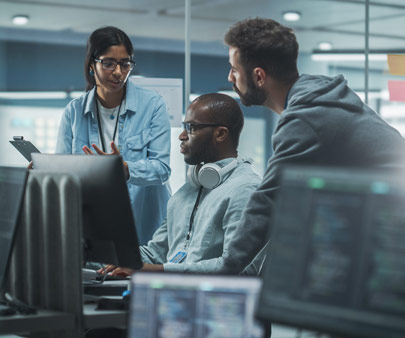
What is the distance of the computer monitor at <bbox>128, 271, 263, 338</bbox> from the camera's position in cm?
114

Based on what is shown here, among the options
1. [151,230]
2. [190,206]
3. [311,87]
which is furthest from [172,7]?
[311,87]

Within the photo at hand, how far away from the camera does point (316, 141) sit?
1.74 m

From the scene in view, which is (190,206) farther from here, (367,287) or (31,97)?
(31,97)

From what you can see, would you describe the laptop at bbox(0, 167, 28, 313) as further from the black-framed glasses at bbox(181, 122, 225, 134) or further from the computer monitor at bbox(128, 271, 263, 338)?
the black-framed glasses at bbox(181, 122, 225, 134)

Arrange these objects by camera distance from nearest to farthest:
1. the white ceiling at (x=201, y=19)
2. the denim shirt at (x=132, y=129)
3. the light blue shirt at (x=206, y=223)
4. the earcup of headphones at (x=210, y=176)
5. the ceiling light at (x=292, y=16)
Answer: the light blue shirt at (x=206, y=223) < the earcup of headphones at (x=210, y=176) < the denim shirt at (x=132, y=129) < the white ceiling at (x=201, y=19) < the ceiling light at (x=292, y=16)

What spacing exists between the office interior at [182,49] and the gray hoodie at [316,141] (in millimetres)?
2087

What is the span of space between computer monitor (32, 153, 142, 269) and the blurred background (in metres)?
2.10

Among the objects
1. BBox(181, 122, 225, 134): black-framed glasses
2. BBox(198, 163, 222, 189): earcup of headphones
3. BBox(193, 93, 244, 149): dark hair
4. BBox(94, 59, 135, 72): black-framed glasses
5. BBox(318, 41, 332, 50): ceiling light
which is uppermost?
BBox(318, 41, 332, 50): ceiling light

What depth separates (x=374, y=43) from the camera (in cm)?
437

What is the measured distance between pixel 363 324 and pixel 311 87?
0.95 meters

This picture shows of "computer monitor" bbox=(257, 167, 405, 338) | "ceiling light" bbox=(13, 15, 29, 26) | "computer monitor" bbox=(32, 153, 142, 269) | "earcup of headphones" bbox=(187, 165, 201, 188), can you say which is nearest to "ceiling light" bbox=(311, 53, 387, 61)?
"ceiling light" bbox=(13, 15, 29, 26)

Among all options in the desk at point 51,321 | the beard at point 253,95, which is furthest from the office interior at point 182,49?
the desk at point 51,321

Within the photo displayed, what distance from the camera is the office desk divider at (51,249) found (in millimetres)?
1578

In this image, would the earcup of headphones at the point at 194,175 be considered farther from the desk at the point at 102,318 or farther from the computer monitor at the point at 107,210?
the desk at the point at 102,318
